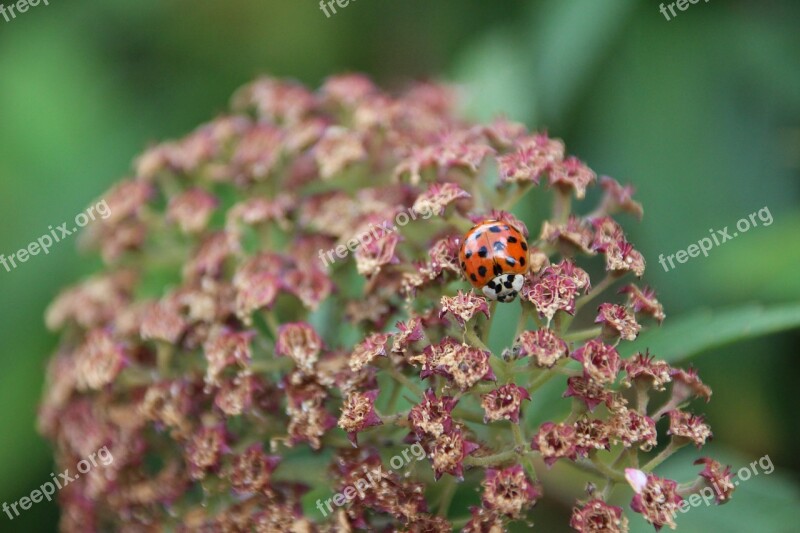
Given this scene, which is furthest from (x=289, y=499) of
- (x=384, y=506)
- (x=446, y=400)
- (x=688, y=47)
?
(x=688, y=47)

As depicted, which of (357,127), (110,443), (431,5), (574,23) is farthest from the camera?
(431,5)

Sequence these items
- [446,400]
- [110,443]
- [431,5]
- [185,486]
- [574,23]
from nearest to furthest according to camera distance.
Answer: [446,400] < [185,486] < [110,443] < [574,23] < [431,5]

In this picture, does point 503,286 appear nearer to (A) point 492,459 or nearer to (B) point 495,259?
(B) point 495,259

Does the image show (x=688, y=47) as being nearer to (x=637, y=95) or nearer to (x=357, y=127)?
(x=637, y=95)

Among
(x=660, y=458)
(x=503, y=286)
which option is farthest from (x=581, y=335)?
(x=660, y=458)

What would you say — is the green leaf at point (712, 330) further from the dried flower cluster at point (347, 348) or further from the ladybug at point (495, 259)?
the ladybug at point (495, 259)

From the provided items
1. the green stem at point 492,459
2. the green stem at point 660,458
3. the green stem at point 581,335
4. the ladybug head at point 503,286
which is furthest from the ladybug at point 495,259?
the green stem at point 660,458

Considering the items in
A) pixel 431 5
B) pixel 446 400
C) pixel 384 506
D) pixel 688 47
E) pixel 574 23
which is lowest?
pixel 384 506
